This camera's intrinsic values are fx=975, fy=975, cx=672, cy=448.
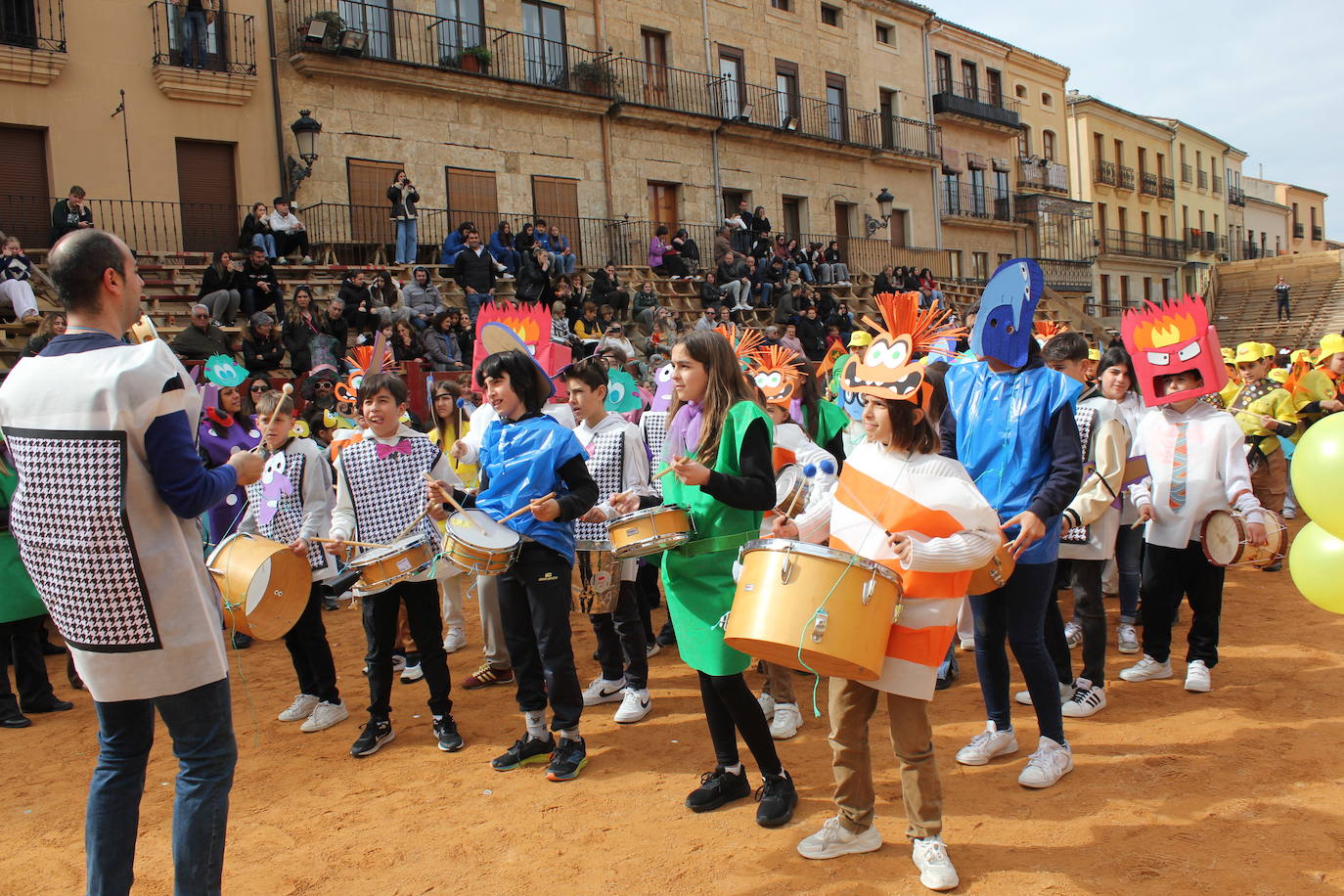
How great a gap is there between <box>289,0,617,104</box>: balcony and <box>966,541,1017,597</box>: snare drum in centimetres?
1673

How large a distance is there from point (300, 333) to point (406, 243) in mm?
4548

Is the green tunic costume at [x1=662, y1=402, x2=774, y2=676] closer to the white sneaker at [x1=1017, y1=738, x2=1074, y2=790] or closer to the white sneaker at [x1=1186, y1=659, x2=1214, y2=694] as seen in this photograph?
the white sneaker at [x1=1017, y1=738, x2=1074, y2=790]

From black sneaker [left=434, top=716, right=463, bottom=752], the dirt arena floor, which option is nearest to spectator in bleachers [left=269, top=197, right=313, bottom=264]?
the dirt arena floor

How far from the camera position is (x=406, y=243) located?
1647 cm

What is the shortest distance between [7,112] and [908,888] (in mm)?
16910

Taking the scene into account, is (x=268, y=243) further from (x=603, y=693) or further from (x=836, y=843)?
(x=836, y=843)

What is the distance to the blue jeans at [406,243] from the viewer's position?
1638 centimetres

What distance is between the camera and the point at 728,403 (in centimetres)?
394

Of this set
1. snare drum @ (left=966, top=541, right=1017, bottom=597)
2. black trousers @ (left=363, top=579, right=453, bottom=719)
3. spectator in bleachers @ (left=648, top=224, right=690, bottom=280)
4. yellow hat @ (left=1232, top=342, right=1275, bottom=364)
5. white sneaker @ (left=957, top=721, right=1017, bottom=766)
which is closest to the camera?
snare drum @ (left=966, top=541, right=1017, bottom=597)

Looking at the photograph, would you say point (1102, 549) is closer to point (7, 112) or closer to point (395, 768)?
point (395, 768)

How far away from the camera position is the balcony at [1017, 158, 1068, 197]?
1473 inches

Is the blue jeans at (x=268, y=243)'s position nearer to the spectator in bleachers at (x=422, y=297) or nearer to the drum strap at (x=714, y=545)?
the spectator in bleachers at (x=422, y=297)

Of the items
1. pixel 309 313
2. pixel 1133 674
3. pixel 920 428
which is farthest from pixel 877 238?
pixel 920 428

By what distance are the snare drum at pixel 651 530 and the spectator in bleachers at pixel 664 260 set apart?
1719cm
